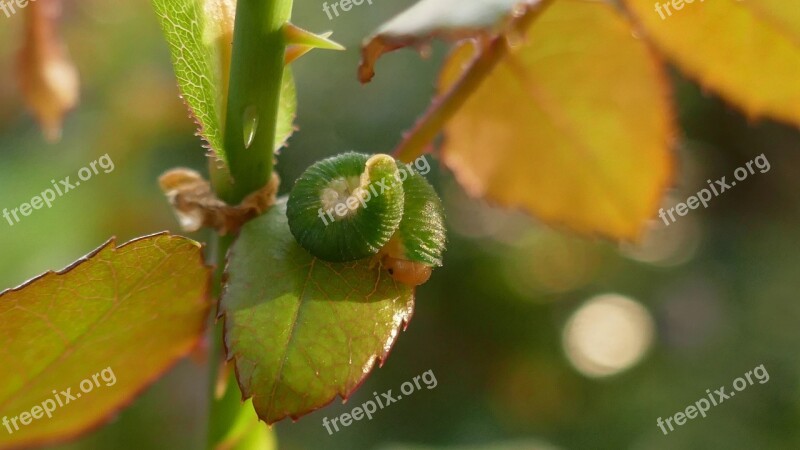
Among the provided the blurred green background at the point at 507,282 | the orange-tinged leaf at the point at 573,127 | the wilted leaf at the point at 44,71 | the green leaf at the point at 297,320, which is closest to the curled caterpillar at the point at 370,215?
the green leaf at the point at 297,320

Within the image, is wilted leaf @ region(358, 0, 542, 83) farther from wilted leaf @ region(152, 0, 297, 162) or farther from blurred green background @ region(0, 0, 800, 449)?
blurred green background @ region(0, 0, 800, 449)

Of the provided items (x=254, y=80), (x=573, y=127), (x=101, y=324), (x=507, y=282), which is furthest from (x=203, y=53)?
(x=507, y=282)

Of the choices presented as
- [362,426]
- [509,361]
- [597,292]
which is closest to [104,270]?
[362,426]

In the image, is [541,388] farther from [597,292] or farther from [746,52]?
[746,52]

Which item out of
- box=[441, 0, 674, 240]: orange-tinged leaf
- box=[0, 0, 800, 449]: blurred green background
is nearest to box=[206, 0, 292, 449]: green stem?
box=[441, 0, 674, 240]: orange-tinged leaf

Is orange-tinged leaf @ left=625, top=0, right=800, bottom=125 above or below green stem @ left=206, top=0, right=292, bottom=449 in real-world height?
below
